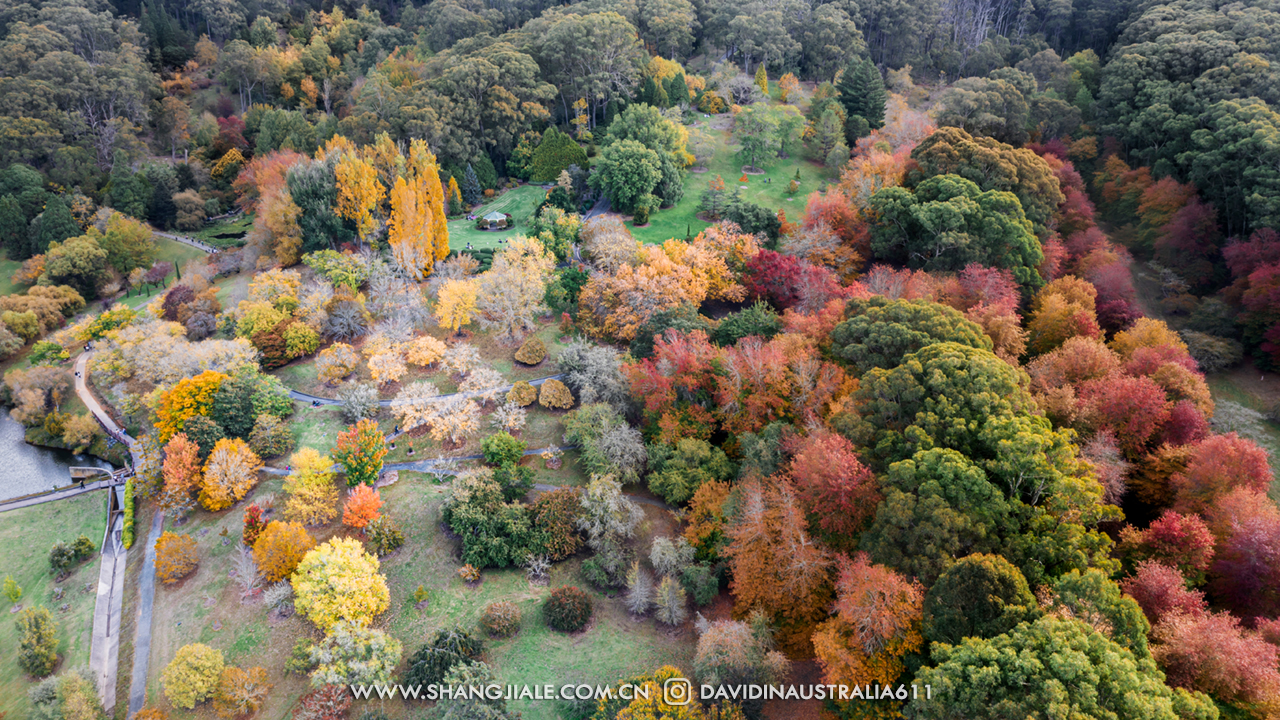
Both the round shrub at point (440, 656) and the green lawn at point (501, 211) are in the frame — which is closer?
the round shrub at point (440, 656)

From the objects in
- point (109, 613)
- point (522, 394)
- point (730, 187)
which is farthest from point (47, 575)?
point (730, 187)

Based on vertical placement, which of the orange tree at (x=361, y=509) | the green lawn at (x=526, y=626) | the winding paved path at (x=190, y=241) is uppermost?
the orange tree at (x=361, y=509)

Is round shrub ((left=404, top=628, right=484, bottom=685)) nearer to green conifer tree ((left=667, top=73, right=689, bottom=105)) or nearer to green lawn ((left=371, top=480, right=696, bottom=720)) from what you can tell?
green lawn ((left=371, top=480, right=696, bottom=720))

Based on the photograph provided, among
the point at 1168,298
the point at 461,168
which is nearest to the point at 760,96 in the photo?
the point at 461,168

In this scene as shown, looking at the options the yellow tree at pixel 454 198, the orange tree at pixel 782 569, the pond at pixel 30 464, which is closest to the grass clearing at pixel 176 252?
the pond at pixel 30 464

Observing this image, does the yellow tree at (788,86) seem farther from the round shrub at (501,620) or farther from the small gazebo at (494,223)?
the round shrub at (501,620)

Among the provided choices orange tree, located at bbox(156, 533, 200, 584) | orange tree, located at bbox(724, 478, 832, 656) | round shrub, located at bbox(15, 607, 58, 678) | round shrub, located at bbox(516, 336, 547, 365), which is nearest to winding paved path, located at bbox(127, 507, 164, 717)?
orange tree, located at bbox(156, 533, 200, 584)

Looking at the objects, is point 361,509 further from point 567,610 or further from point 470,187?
point 470,187
